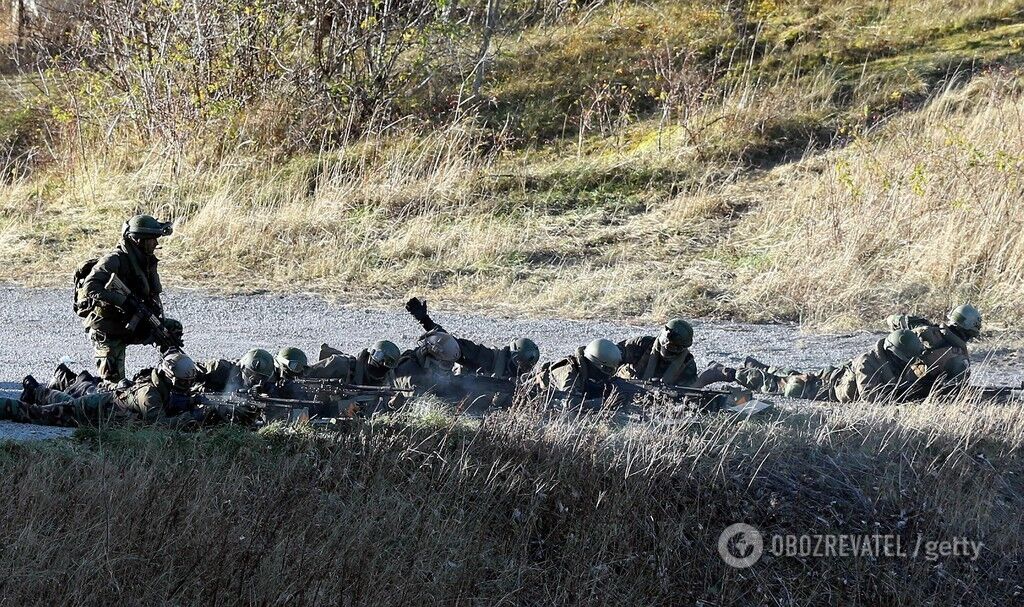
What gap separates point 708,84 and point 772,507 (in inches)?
375

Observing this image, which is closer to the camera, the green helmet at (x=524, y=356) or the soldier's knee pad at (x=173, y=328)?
the soldier's knee pad at (x=173, y=328)

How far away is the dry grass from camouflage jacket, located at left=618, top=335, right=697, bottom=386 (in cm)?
105

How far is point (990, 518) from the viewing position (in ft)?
21.9

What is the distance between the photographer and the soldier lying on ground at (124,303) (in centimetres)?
743

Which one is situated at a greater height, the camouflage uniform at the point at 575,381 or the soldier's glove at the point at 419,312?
the soldier's glove at the point at 419,312

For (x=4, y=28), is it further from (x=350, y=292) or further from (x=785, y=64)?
(x=785, y=64)

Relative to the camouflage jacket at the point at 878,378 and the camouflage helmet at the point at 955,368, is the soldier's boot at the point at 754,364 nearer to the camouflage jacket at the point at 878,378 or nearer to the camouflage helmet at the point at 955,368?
the camouflage jacket at the point at 878,378

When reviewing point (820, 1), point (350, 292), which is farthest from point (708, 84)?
point (350, 292)

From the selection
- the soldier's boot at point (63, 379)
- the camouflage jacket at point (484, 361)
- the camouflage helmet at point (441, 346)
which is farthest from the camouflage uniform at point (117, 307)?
the camouflage jacket at point (484, 361)

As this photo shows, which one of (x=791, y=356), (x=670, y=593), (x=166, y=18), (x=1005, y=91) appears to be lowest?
(x=670, y=593)

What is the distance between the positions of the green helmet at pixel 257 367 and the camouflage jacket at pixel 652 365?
8.41 ft

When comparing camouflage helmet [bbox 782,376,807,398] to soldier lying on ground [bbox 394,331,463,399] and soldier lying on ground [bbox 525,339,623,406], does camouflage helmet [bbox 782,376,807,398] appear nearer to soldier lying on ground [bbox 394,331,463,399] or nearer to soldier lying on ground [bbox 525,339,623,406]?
soldier lying on ground [bbox 525,339,623,406]

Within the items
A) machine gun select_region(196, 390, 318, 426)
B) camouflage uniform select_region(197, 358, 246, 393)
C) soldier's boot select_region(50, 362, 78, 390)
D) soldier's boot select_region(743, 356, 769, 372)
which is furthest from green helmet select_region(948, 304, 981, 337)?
soldier's boot select_region(50, 362, 78, 390)

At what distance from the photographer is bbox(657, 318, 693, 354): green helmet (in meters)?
7.90
